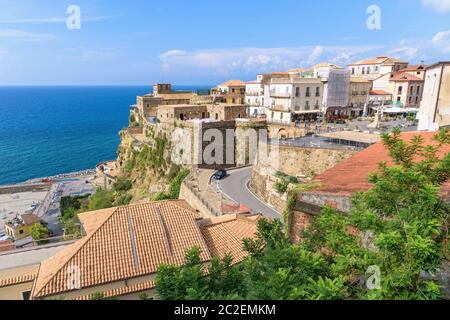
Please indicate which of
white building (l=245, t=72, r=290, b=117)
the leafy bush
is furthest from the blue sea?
the leafy bush

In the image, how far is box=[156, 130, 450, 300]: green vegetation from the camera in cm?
486

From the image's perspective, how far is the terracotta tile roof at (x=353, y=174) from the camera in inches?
409

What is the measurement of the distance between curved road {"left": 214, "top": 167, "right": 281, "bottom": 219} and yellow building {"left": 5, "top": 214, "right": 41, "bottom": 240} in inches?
1298

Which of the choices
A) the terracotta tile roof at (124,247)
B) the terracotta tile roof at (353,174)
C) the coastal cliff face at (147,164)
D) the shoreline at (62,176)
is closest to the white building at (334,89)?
the coastal cliff face at (147,164)

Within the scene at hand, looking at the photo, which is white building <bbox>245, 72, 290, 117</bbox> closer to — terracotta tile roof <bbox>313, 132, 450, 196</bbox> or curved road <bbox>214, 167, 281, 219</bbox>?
curved road <bbox>214, 167, 281, 219</bbox>

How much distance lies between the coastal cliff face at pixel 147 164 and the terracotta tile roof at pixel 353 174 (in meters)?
29.9

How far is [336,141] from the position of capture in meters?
31.5

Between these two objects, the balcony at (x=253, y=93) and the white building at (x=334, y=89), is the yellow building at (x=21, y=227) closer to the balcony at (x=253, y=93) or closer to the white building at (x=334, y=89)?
the balcony at (x=253, y=93)

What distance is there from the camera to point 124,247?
1327 cm

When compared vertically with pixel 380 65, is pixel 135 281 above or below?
below

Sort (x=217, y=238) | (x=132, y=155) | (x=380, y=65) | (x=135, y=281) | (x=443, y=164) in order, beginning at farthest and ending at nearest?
1. (x=380, y=65)
2. (x=132, y=155)
3. (x=217, y=238)
4. (x=135, y=281)
5. (x=443, y=164)

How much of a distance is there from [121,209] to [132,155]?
41.1m
